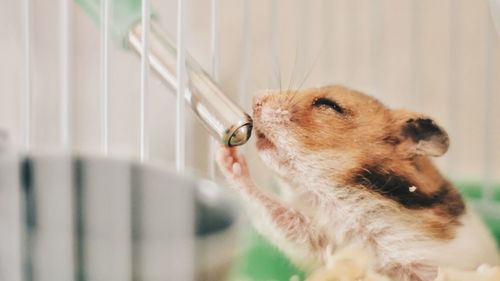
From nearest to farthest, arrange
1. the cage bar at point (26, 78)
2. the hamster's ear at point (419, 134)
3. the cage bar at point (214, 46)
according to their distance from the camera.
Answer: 1. the cage bar at point (26, 78)
2. the cage bar at point (214, 46)
3. the hamster's ear at point (419, 134)

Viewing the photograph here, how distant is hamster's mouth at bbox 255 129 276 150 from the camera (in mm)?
766

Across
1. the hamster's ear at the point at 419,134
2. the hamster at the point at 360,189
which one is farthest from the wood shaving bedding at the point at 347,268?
the hamster's ear at the point at 419,134

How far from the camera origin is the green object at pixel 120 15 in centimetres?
61

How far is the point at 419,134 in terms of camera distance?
852 mm

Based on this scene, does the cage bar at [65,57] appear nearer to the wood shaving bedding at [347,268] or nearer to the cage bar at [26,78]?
the cage bar at [26,78]

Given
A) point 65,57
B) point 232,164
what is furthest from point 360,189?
point 65,57

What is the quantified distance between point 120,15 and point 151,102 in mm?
87

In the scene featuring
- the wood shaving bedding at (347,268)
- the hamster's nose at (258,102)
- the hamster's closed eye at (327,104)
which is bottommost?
the wood shaving bedding at (347,268)

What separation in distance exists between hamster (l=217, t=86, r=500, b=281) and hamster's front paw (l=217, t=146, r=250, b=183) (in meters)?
0.02

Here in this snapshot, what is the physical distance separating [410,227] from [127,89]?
39 cm

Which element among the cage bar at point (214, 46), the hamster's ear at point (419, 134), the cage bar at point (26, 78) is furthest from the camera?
the hamster's ear at point (419, 134)

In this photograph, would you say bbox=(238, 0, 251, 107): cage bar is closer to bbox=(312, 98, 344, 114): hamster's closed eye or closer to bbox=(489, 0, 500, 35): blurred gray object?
bbox=(312, 98, 344, 114): hamster's closed eye

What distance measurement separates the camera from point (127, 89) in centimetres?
64

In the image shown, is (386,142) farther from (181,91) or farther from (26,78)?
(26,78)
